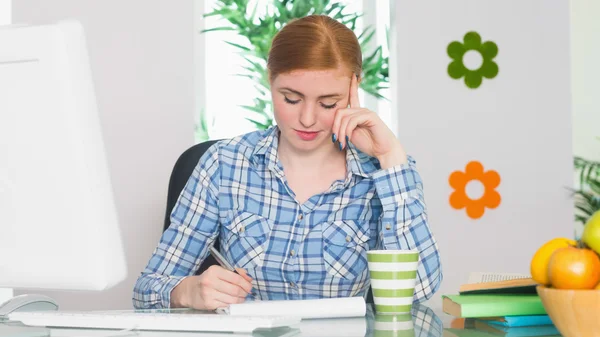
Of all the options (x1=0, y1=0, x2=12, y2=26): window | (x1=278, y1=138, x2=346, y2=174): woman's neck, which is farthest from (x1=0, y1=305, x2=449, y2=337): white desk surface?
(x1=0, y1=0, x2=12, y2=26): window

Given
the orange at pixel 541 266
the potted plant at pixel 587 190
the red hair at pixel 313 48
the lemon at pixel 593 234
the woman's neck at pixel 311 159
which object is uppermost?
the red hair at pixel 313 48

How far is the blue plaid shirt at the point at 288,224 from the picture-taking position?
1681 millimetres

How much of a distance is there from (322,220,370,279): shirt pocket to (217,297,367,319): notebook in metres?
0.51

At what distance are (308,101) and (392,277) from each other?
1.91 feet

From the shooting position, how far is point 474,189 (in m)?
3.41

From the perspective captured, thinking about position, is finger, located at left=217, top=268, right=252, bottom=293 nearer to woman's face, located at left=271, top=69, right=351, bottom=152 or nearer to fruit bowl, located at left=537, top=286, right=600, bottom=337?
woman's face, located at left=271, top=69, right=351, bottom=152

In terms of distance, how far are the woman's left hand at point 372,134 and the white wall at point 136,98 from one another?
1429 millimetres

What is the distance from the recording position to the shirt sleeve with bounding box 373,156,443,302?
65.5 inches

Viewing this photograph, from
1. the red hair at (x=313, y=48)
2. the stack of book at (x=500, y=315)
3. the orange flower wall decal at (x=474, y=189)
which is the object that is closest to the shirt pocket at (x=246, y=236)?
the red hair at (x=313, y=48)

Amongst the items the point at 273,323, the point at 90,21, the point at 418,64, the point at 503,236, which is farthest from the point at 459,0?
the point at 273,323

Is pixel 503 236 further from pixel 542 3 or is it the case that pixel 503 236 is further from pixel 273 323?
pixel 273 323

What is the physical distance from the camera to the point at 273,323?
0.98 meters

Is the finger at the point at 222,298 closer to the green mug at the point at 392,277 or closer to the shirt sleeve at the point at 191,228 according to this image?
the green mug at the point at 392,277

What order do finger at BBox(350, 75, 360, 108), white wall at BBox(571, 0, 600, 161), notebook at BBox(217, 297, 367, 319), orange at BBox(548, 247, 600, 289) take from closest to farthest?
orange at BBox(548, 247, 600, 289) < notebook at BBox(217, 297, 367, 319) < finger at BBox(350, 75, 360, 108) < white wall at BBox(571, 0, 600, 161)
